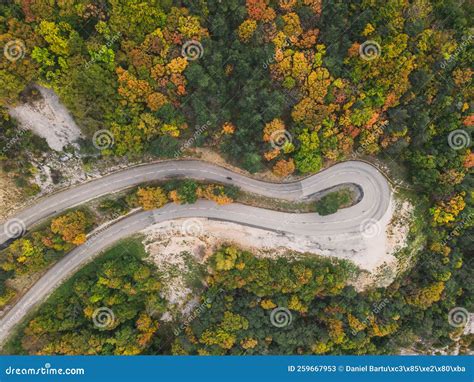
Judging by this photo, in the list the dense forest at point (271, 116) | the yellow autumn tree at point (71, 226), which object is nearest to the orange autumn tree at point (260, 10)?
the dense forest at point (271, 116)

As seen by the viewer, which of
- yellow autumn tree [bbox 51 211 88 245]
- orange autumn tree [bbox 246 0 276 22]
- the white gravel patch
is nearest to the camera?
orange autumn tree [bbox 246 0 276 22]

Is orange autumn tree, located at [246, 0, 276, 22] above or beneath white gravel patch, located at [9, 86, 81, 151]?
above

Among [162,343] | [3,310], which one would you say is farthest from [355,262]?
[3,310]

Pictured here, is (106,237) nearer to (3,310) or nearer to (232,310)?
(3,310)

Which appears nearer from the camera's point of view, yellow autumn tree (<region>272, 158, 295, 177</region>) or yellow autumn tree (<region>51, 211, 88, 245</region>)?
yellow autumn tree (<region>272, 158, 295, 177</region>)

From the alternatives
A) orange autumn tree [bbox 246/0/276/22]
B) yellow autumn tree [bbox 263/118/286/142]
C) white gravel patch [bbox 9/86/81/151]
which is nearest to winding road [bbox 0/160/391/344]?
white gravel patch [bbox 9/86/81/151]

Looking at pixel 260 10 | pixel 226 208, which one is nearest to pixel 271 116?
pixel 260 10

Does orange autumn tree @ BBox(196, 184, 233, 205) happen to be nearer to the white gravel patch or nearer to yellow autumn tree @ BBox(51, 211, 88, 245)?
yellow autumn tree @ BBox(51, 211, 88, 245)
